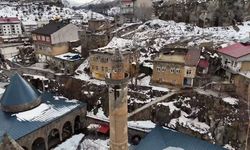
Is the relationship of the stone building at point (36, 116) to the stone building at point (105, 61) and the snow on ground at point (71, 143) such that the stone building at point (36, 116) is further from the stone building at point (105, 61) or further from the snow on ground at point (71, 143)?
the stone building at point (105, 61)

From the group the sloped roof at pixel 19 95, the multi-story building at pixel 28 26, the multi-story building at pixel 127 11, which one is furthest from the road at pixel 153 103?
the multi-story building at pixel 28 26

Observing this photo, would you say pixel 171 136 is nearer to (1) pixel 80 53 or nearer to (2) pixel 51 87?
(2) pixel 51 87

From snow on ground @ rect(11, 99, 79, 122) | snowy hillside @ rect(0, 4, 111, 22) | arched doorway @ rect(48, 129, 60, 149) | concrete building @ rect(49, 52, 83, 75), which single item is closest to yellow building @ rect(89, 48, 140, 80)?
concrete building @ rect(49, 52, 83, 75)

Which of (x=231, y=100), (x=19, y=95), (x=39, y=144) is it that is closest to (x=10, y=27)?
(x=19, y=95)

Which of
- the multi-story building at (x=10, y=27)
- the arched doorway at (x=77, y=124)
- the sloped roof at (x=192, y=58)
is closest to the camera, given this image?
the sloped roof at (x=192, y=58)

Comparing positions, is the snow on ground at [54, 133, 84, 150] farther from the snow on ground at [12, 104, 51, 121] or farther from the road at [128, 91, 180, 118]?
the road at [128, 91, 180, 118]
